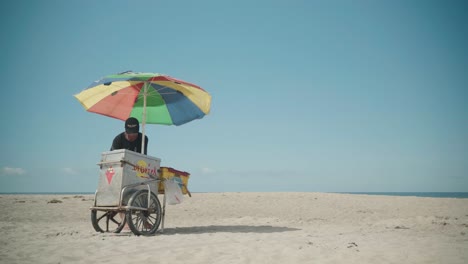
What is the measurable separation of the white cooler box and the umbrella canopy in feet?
4.52

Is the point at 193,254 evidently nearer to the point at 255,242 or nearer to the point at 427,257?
the point at 255,242

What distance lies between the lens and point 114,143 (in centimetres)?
690

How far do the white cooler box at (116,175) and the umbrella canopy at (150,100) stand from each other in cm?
138

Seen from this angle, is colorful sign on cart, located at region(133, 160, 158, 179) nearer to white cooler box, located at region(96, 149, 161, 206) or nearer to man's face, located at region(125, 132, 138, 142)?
white cooler box, located at region(96, 149, 161, 206)

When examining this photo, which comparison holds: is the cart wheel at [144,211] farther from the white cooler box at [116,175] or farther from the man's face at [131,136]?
the man's face at [131,136]

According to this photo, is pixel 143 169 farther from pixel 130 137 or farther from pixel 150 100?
pixel 150 100

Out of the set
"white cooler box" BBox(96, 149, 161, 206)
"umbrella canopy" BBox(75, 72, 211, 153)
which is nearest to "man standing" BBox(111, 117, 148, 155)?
"umbrella canopy" BBox(75, 72, 211, 153)

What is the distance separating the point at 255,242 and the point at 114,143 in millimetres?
3692

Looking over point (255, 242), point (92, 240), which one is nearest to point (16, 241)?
point (92, 240)

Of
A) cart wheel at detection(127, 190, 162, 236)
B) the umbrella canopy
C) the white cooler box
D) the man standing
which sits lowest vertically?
cart wheel at detection(127, 190, 162, 236)

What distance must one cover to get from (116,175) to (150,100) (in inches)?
113

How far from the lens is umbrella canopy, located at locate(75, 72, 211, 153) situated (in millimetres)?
7488

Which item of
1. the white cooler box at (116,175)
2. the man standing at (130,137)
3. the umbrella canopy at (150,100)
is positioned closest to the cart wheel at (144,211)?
the white cooler box at (116,175)

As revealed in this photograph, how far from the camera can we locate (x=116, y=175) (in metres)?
5.80
